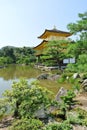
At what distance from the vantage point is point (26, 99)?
6500mm

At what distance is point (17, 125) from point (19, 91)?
1245 mm

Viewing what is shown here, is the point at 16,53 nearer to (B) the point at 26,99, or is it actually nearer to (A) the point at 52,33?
(A) the point at 52,33

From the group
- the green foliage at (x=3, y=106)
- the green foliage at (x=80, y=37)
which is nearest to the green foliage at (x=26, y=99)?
the green foliage at (x=3, y=106)

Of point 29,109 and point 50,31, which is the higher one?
point 50,31

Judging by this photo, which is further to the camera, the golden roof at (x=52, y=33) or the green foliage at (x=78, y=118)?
the golden roof at (x=52, y=33)

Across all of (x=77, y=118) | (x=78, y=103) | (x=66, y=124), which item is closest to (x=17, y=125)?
(x=66, y=124)

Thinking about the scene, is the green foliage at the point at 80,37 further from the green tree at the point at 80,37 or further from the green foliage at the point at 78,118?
the green foliage at the point at 78,118

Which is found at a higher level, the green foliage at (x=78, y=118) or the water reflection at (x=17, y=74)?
the green foliage at (x=78, y=118)

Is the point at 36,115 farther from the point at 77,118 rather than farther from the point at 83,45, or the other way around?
the point at 83,45

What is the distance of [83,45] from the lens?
32.2ft

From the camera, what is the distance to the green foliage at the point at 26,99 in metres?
6.34

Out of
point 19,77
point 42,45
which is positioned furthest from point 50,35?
point 19,77

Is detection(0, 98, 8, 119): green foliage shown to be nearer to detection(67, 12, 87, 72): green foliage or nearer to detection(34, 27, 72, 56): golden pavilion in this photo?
detection(67, 12, 87, 72): green foliage

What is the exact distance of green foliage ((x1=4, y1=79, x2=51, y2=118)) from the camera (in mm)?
6336
